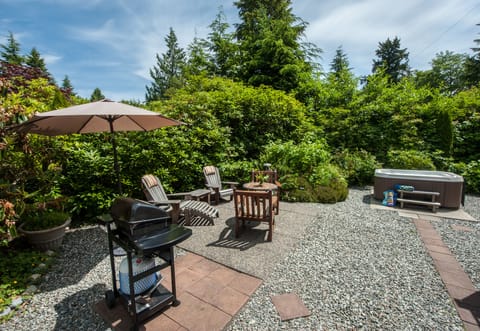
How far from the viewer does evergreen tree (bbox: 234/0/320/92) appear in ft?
33.6

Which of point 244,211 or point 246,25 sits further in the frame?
point 246,25

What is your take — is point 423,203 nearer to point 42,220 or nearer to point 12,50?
point 42,220

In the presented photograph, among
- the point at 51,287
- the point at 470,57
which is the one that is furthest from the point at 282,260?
the point at 470,57

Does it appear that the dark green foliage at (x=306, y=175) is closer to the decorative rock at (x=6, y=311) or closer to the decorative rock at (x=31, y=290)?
the decorative rock at (x=31, y=290)

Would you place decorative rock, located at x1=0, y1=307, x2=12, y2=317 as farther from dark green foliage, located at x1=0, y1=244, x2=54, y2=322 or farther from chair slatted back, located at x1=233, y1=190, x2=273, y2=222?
chair slatted back, located at x1=233, y1=190, x2=273, y2=222

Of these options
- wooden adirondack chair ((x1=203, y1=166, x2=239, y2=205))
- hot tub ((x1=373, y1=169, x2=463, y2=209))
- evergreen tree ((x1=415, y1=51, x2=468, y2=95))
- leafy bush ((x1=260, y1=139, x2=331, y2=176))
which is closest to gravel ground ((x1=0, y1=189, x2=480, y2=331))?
hot tub ((x1=373, y1=169, x2=463, y2=209))

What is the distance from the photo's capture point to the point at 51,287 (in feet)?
7.38

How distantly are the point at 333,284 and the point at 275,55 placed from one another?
10.4 m

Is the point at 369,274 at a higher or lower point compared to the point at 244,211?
lower

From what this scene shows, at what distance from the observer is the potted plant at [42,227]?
279cm

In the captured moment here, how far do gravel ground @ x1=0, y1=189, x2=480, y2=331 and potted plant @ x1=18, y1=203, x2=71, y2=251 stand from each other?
8.2 inches

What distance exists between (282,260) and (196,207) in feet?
5.96

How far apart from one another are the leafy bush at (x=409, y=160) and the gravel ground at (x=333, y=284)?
3.58m

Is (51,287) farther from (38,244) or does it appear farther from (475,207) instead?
(475,207)
